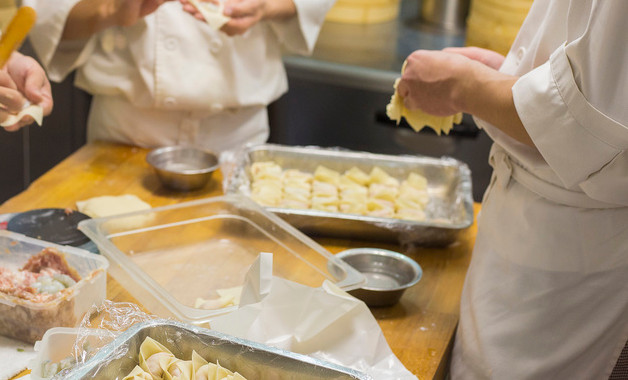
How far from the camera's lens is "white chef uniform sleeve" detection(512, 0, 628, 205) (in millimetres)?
993

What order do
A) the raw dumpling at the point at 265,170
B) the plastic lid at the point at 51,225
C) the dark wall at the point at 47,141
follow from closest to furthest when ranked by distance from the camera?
the plastic lid at the point at 51,225 → the raw dumpling at the point at 265,170 → the dark wall at the point at 47,141

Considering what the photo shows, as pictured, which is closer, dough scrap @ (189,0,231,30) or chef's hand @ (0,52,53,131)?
chef's hand @ (0,52,53,131)

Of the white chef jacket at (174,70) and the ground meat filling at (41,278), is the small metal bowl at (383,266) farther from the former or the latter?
the white chef jacket at (174,70)

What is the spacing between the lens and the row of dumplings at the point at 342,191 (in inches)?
68.4

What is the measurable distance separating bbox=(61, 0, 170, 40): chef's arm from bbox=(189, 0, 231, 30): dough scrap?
0.32 ft

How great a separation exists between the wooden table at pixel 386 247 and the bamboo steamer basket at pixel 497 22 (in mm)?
1000

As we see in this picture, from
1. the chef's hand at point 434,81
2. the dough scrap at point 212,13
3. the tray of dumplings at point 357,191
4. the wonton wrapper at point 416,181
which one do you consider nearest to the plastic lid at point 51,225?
the tray of dumplings at point 357,191

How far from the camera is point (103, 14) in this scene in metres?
1.79

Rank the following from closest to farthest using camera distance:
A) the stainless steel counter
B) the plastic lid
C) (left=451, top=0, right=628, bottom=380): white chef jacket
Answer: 1. (left=451, top=0, right=628, bottom=380): white chef jacket
2. the plastic lid
3. the stainless steel counter

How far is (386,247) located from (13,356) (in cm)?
85

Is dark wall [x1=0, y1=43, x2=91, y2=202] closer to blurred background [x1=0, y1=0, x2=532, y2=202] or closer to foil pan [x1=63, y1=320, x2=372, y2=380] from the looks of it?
blurred background [x1=0, y1=0, x2=532, y2=202]

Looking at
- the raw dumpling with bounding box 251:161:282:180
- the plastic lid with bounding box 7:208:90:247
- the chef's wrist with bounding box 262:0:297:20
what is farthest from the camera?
the chef's wrist with bounding box 262:0:297:20

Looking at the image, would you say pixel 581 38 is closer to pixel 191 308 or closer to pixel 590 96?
pixel 590 96

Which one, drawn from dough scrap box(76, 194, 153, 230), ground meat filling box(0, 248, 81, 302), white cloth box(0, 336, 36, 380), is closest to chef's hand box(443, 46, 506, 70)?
dough scrap box(76, 194, 153, 230)
